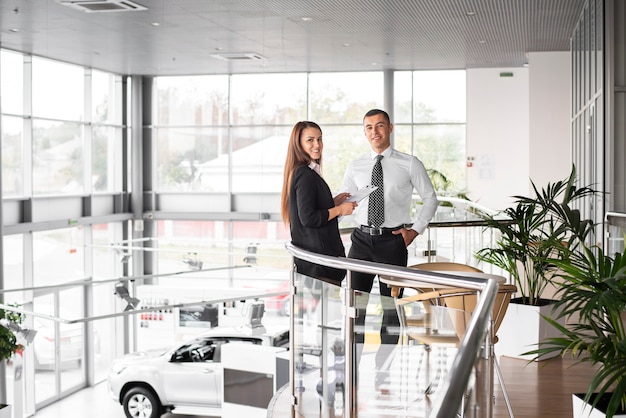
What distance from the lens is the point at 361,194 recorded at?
4.82 metres

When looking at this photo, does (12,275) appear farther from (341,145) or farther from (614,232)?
(614,232)

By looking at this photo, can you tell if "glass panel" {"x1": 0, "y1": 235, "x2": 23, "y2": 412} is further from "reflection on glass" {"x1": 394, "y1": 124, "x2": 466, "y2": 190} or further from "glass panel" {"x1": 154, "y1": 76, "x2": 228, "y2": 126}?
"reflection on glass" {"x1": 394, "y1": 124, "x2": 466, "y2": 190}

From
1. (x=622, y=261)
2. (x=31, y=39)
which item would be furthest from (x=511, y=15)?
(x=622, y=261)

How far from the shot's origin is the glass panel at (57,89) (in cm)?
1591

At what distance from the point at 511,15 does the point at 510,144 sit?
18.8ft

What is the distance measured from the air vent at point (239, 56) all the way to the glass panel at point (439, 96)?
4.09m

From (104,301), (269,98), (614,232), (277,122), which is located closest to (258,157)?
(277,122)

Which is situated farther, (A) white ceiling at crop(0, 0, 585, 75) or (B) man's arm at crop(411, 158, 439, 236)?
(A) white ceiling at crop(0, 0, 585, 75)

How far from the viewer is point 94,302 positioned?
17625mm

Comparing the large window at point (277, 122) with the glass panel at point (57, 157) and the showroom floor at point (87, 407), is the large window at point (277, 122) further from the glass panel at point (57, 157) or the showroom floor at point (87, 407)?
the showroom floor at point (87, 407)

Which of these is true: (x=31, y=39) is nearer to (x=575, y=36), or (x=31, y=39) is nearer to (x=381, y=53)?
(x=381, y=53)

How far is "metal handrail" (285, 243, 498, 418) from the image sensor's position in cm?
146

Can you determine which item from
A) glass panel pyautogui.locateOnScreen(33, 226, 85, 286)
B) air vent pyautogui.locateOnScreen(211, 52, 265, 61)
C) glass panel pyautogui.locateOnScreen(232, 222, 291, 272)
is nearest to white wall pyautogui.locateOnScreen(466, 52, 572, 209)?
glass panel pyautogui.locateOnScreen(232, 222, 291, 272)

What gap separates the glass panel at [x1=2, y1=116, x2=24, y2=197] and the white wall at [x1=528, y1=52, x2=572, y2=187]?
9.46 metres
